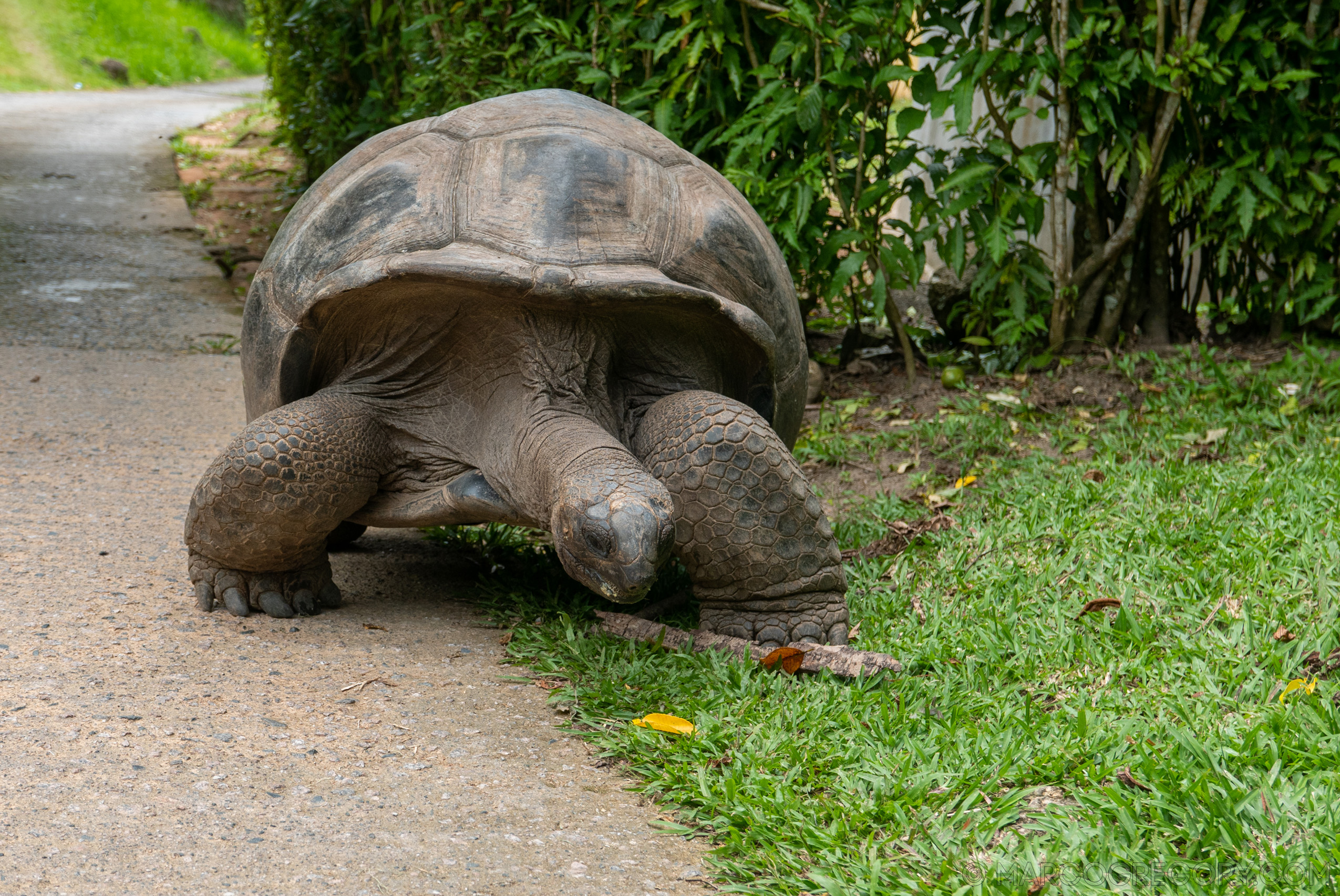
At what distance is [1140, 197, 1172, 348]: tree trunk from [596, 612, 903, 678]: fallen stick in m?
2.94

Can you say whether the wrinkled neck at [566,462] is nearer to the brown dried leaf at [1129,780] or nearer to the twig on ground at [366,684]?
the twig on ground at [366,684]

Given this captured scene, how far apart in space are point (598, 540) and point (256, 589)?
3.35 feet

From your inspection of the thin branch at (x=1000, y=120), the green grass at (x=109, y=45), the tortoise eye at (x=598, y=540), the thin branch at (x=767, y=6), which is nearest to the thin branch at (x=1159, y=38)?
the thin branch at (x=1000, y=120)

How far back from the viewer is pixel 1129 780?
1809 mm

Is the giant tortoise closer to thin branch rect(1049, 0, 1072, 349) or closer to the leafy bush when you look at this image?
the leafy bush

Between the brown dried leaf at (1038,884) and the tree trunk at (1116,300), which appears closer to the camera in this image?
the brown dried leaf at (1038,884)

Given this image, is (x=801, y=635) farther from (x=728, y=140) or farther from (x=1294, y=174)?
(x=1294, y=174)

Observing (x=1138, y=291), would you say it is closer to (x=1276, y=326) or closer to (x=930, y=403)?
(x=1276, y=326)

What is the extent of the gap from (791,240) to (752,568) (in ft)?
6.62

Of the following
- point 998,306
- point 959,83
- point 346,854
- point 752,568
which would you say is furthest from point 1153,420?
point 346,854

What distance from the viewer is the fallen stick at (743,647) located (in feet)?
7.51

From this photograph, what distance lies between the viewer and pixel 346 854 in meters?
1.69

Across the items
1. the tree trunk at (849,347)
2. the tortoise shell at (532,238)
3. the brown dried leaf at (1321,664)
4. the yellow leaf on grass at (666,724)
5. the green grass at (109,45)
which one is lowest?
the green grass at (109,45)

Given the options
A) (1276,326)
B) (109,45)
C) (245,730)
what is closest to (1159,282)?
(1276,326)
